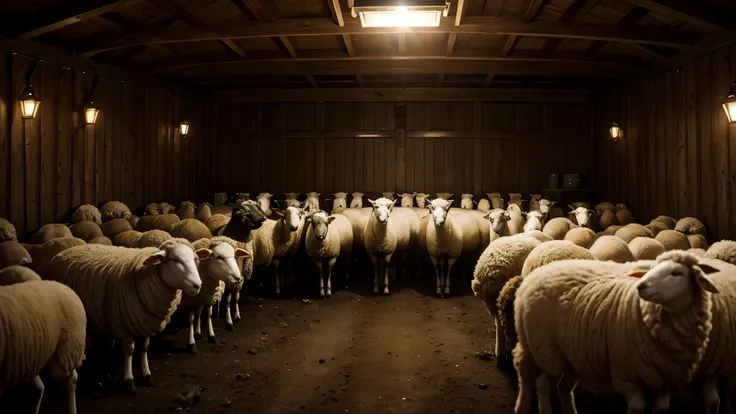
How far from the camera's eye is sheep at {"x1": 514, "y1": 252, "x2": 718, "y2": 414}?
3.32 metres

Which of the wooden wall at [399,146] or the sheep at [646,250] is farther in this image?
the wooden wall at [399,146]

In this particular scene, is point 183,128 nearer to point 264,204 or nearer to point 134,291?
point 264,204

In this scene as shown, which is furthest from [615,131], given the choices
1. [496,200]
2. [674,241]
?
[674,241]

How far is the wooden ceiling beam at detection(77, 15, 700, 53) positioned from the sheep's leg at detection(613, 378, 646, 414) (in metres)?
5.76

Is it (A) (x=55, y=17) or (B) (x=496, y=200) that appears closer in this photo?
(A) (x=55, y=17)

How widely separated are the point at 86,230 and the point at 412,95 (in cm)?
884

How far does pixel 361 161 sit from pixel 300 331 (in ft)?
26.2

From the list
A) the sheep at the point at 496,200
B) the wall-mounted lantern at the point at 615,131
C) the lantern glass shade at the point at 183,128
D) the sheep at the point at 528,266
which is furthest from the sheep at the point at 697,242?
the lantern glass shade at the point at 183,128

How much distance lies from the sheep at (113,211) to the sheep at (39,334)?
19.1 ft

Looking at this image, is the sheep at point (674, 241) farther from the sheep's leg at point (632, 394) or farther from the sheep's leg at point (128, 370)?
the sheep's leg at point (128, 370)

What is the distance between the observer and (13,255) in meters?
5.85

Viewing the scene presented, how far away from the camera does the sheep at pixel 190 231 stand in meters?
8.39

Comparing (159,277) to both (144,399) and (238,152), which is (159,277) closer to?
(144,399)

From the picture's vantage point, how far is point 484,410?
4.59 metres
